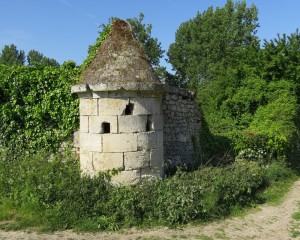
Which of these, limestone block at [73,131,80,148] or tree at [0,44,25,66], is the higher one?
tree at [0,44,25,66]

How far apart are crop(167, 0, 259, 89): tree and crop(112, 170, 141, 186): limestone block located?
27177mm

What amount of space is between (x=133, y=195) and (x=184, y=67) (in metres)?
30.7

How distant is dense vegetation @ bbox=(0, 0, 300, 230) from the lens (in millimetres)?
6938

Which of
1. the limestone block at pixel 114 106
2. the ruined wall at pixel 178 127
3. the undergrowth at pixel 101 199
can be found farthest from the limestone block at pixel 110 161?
the ruined wall at pixel 178 127

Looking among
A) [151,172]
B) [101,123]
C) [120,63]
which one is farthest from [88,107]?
[151,172]

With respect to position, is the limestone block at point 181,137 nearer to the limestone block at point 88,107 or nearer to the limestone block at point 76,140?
the limestone block at point 76,140

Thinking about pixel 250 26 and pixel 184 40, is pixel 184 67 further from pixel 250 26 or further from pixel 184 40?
pixel 250 26

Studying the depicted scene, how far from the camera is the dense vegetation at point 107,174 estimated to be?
22.8 feet

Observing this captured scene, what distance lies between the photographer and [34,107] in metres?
9.20

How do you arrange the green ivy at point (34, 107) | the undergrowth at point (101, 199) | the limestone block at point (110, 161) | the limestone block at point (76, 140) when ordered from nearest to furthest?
the undergrowth at point (101, 199) → the limestone block at point (110, 161) → the limestone block at point (76, 140) → the green ivy at point (34, 107)

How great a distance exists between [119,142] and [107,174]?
29.0 inches

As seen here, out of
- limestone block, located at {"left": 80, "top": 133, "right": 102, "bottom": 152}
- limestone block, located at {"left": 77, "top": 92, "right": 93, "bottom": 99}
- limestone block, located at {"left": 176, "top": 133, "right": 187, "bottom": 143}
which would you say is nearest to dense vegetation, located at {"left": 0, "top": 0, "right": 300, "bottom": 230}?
limestone block, located at {"left": 80, "top": 133, "right": 102, "bottom": 152}

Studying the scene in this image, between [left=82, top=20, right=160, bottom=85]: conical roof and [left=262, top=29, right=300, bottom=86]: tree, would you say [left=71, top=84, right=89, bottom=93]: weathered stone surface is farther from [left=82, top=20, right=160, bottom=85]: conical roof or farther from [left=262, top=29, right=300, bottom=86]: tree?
[left=262, top=29, right=300, bottom=86]: tree

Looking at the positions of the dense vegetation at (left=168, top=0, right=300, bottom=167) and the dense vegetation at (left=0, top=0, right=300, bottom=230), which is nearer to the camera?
the dense vegetation at (left=0, top=0, right=300, bottom=230)
